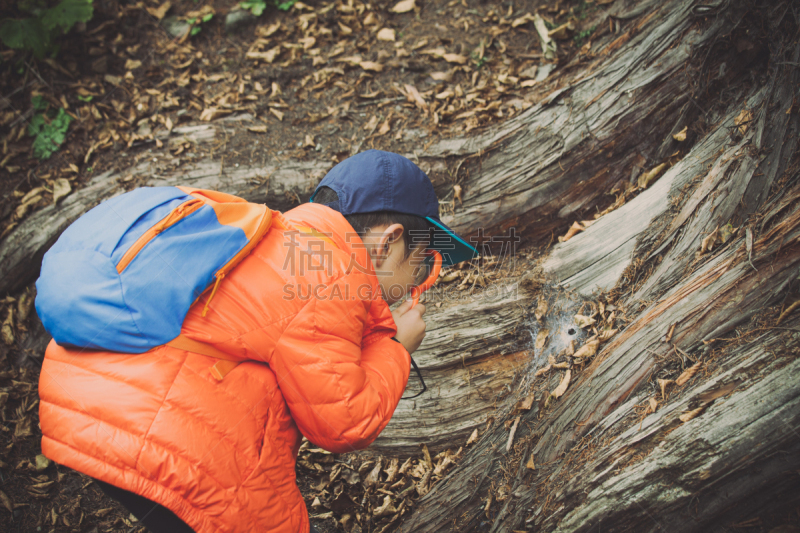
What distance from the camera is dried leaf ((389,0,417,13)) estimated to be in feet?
15.8

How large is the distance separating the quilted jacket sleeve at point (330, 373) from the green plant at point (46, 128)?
413 centimetres

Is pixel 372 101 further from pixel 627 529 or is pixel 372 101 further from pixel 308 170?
pixel 627 529

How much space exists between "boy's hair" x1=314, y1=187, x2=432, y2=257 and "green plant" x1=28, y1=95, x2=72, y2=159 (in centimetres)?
366

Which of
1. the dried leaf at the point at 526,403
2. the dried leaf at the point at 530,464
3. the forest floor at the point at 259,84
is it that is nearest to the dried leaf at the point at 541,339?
the dried leaf at the point at 526,403

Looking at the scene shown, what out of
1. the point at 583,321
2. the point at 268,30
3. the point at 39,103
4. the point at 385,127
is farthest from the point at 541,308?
the point at 39,103

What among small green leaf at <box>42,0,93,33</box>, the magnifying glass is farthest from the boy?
small green leaf at <box>42,0,93,33</box>

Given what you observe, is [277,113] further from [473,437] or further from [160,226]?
[473,437]

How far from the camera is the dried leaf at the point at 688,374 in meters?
2.08

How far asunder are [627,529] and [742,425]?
2.28 ft

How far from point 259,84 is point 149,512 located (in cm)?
412

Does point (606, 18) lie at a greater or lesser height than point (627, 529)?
greater

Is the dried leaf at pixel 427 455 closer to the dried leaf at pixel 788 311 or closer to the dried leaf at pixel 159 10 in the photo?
the dried leaf at pixel 788 311

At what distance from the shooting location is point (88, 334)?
1.53 metres

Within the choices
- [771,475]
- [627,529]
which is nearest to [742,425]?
[771,475]
